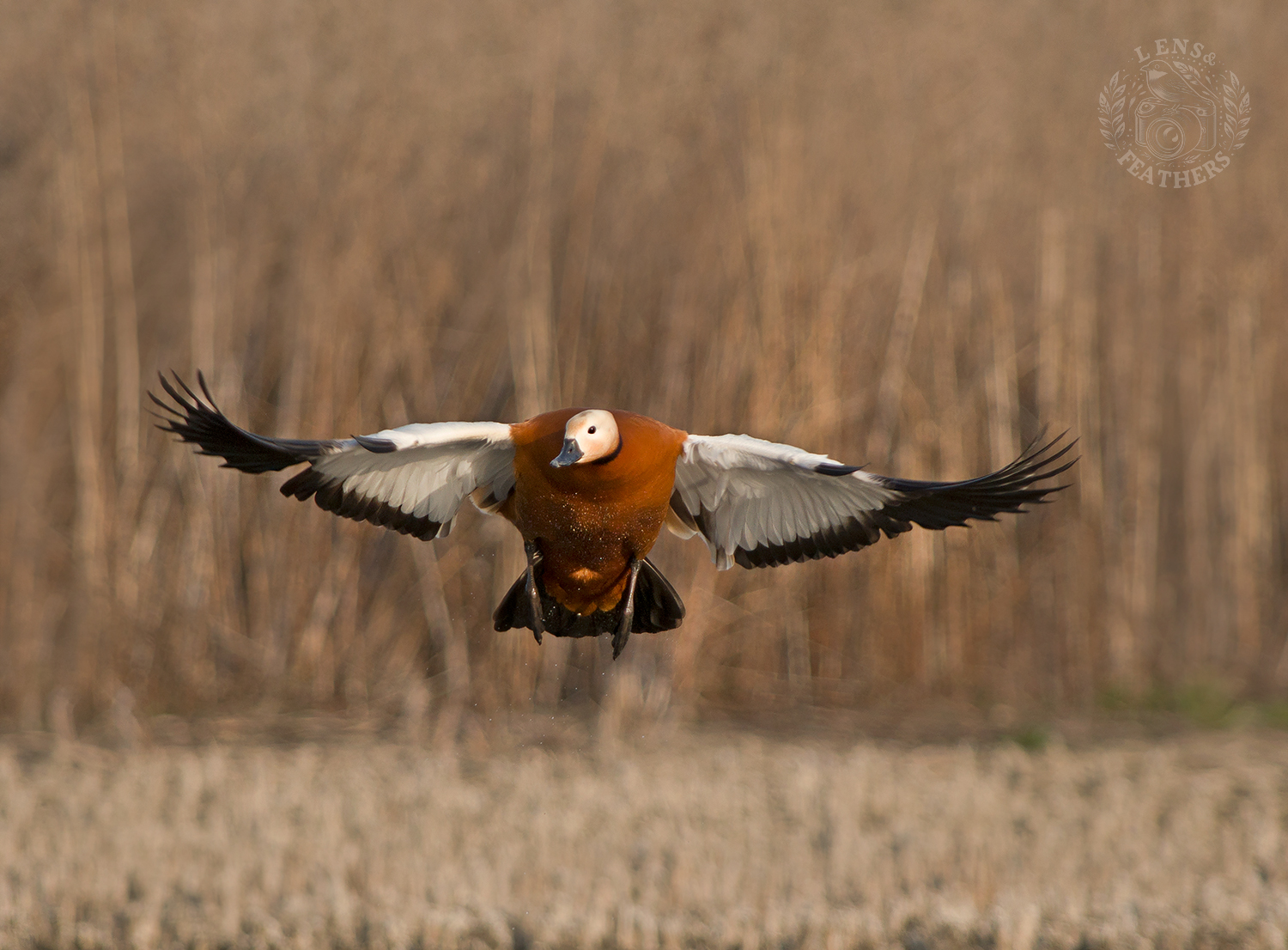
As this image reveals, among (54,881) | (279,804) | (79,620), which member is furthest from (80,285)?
(54,881)

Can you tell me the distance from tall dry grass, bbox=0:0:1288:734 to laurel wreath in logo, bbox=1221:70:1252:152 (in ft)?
0.50

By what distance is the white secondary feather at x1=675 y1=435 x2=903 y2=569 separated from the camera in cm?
316

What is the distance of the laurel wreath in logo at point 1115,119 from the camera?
24.8 feet

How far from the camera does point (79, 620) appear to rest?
634 centimetres

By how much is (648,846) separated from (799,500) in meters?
1.77

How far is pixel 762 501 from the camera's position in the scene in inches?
131

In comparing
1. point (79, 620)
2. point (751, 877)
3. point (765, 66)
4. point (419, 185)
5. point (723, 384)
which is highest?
point (765, 66)

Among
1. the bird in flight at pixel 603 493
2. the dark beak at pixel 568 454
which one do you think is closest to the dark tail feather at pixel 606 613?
the bird in flight at pixel 603 493

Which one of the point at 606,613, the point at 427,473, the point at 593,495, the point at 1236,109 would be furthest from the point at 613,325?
the point at 593,495

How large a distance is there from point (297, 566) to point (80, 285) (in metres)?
1.57

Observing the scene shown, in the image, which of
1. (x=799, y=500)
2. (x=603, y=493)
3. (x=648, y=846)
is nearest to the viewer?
(x=603, y=493)

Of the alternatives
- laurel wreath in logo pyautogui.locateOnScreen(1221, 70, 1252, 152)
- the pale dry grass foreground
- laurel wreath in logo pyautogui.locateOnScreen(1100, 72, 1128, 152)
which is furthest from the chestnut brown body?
laurel wreath in logo pyautogui.locateOnScreen(1221, 70, 1252, 152)

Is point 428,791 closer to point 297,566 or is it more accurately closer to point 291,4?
point 297,566

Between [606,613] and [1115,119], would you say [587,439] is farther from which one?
[1115,119]
